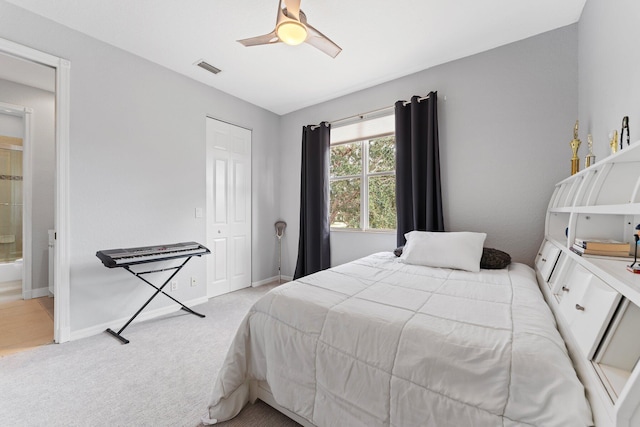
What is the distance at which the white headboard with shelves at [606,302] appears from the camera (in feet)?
2.30

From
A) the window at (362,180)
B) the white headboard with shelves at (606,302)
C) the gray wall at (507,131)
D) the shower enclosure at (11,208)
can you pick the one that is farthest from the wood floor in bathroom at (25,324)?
the gray wall at (507,131)

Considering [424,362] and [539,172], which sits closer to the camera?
[424,362]

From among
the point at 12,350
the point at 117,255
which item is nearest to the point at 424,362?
the point at 117,255

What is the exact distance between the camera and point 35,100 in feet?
11.4

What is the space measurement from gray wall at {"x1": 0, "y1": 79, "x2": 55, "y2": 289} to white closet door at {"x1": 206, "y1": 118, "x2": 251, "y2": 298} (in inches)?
90.0

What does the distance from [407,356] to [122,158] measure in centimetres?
308

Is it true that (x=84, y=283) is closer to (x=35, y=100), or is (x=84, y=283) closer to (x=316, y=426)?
(x=316, y=426)

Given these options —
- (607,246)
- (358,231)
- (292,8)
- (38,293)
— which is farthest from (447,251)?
(38,293)

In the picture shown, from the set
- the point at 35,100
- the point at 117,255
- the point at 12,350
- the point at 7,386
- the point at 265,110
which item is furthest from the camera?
the point at 265,110

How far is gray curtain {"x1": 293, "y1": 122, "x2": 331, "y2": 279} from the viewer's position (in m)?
3.79

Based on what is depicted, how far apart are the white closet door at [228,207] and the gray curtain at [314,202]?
0.83m

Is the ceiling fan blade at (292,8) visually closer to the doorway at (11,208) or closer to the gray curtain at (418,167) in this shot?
the gray curtain at (418,167)

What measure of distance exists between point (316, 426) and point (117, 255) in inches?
86.9

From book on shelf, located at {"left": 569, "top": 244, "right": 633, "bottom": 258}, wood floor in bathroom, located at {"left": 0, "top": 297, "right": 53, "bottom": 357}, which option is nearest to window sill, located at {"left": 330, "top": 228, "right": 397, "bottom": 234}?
book on shelf, located at {"left": 569, "top": 244, "right": 633, "bottom": 258}
